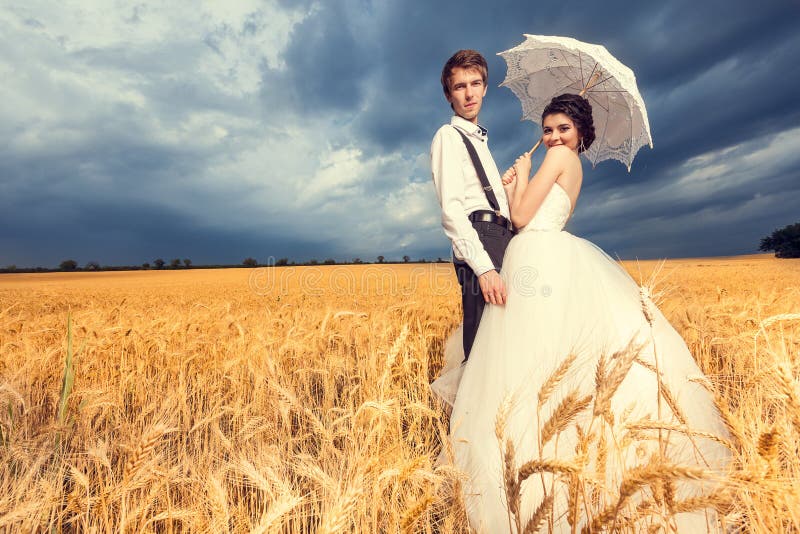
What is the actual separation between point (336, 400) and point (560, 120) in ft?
8.33

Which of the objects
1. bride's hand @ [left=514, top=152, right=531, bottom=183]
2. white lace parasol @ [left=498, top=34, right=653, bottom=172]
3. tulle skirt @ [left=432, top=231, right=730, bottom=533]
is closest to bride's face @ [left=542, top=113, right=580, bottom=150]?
bride's hand @ [left=514, top=152, right=531, bottom=183]

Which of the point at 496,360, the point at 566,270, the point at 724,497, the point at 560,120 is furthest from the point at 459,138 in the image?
the point at 724,497

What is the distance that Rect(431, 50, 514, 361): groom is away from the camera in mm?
2314

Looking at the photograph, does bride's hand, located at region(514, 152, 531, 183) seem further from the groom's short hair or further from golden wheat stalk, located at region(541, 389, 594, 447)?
golden wheat stalk, located at region(541, 389, 594, 447)

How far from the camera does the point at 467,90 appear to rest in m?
2.48

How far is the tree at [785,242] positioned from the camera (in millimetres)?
44862

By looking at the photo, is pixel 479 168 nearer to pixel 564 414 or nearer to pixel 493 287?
pixel 493 287

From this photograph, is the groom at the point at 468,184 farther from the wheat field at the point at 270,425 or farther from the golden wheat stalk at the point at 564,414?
the golden wheat stalk at the point at 564,414

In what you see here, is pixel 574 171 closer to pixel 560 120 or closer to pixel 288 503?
pixel 560 120

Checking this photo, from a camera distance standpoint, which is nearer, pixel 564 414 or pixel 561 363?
pixel 564 414

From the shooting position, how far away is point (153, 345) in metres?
3.90

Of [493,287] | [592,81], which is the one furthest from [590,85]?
[493,287]

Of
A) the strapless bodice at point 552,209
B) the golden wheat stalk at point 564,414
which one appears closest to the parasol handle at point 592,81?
the strapless bodice at point 552,209

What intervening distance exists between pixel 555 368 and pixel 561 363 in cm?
29
